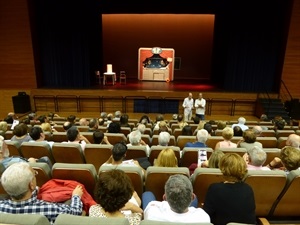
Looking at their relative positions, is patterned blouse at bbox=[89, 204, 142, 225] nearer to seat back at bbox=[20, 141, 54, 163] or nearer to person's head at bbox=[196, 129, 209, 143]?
seat back at bbox=[20, 141, 54, 163]

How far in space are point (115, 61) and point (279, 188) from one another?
597 inches

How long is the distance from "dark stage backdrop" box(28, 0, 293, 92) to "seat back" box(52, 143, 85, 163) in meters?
9.06

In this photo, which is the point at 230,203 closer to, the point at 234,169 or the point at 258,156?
the point at 234,169

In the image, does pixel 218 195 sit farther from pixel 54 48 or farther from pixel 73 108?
pixel 54 48

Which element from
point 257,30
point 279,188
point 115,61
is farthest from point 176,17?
point 279,188

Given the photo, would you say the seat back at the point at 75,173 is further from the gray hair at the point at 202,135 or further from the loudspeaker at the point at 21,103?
the loudspeaker at the point at 21,103

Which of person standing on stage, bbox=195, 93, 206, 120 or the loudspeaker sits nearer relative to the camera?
person standing on stage, bbox=195, 93, 206, 120

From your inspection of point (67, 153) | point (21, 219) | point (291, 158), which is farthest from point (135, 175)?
point (291, 158)

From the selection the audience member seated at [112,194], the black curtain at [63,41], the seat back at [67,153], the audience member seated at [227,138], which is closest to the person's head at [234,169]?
the audience member seated at [112,194]

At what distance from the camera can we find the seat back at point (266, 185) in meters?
2.81

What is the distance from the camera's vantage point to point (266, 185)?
2883mm

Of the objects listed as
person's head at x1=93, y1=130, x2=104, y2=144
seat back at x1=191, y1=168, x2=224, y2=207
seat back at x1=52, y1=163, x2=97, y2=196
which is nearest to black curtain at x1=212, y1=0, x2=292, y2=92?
person's head at x1=93, y1=130, x2=104, y2=144

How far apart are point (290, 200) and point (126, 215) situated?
75.5 inches

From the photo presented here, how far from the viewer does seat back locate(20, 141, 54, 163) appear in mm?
3978
